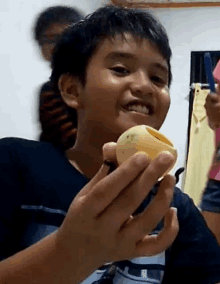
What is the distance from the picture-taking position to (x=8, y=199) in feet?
1.17

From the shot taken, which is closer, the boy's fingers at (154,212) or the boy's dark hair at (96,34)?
the boy's fingers at (154,212)

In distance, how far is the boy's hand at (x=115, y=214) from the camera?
212mm

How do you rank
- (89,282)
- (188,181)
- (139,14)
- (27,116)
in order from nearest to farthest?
(89,282)
(139,14)
(27,116)
(188,181)

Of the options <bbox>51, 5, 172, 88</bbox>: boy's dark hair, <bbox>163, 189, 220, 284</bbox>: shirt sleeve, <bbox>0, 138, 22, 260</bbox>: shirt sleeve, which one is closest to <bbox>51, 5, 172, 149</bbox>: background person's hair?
<bbox>51, 5, 172, 88</bbox>: boy's dark hair

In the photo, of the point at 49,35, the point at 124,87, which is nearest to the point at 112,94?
the point at 124,87

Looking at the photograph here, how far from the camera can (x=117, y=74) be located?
385mm

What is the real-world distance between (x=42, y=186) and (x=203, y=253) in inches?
9.5

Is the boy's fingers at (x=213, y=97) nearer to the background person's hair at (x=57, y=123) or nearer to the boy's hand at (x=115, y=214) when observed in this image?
the background person's hair at (x=57, y=123)

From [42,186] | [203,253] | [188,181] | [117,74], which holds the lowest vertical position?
[188,181]

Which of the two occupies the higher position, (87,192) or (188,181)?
(87,192)

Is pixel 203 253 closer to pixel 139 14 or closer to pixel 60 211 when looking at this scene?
pixel 60 211

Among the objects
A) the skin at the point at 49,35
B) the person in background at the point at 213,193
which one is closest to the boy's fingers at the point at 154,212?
the person in background at the point at 213,193

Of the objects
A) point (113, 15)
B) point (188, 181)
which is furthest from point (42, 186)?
point (188, 181)

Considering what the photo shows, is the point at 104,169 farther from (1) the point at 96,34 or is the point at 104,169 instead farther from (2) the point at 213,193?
(2) the point at 213,193
